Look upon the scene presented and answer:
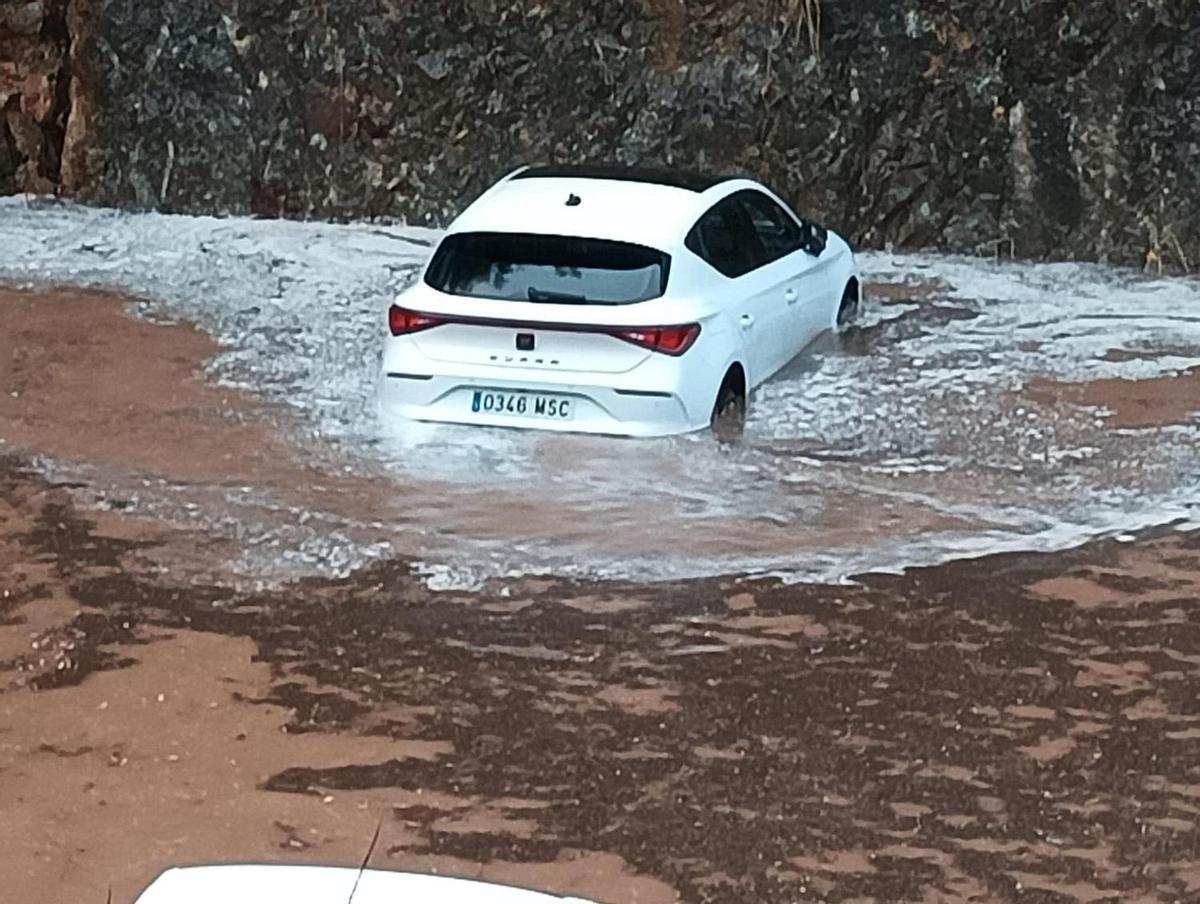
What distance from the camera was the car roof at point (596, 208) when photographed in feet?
31.0

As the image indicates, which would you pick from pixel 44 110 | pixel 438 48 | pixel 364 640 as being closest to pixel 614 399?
pixel 364 640

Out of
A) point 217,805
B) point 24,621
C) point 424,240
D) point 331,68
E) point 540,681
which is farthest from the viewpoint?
point 331,68

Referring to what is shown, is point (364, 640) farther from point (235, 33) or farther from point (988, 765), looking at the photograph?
point (235, 33)

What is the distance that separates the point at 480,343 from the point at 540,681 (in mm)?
3084

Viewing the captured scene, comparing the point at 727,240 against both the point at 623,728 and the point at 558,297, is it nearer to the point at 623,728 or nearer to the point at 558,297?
the point at 558,297

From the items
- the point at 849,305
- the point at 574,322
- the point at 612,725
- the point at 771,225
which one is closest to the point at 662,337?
the point at 574,322

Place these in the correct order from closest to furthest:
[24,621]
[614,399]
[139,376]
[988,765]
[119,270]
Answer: [988,765]
[24,621]
[614,399]
[139,376]
[119,270]

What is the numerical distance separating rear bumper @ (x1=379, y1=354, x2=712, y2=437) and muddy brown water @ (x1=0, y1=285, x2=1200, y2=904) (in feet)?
5.50

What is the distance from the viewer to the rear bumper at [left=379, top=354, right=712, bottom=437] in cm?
916

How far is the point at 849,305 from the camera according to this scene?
41.3 ft

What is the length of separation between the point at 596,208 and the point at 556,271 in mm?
572

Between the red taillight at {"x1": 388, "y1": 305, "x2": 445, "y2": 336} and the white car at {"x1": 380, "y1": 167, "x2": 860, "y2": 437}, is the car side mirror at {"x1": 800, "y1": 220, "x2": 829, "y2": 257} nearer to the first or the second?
the white car at {"x1": 380, "y1": 167, "x2": 860, "y2": 437}

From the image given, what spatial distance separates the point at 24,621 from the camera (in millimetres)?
7098

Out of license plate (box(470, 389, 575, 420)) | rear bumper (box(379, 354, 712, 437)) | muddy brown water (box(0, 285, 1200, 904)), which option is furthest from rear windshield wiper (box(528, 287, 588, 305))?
muddy brown water (box(0, 285, 1200, 904))
